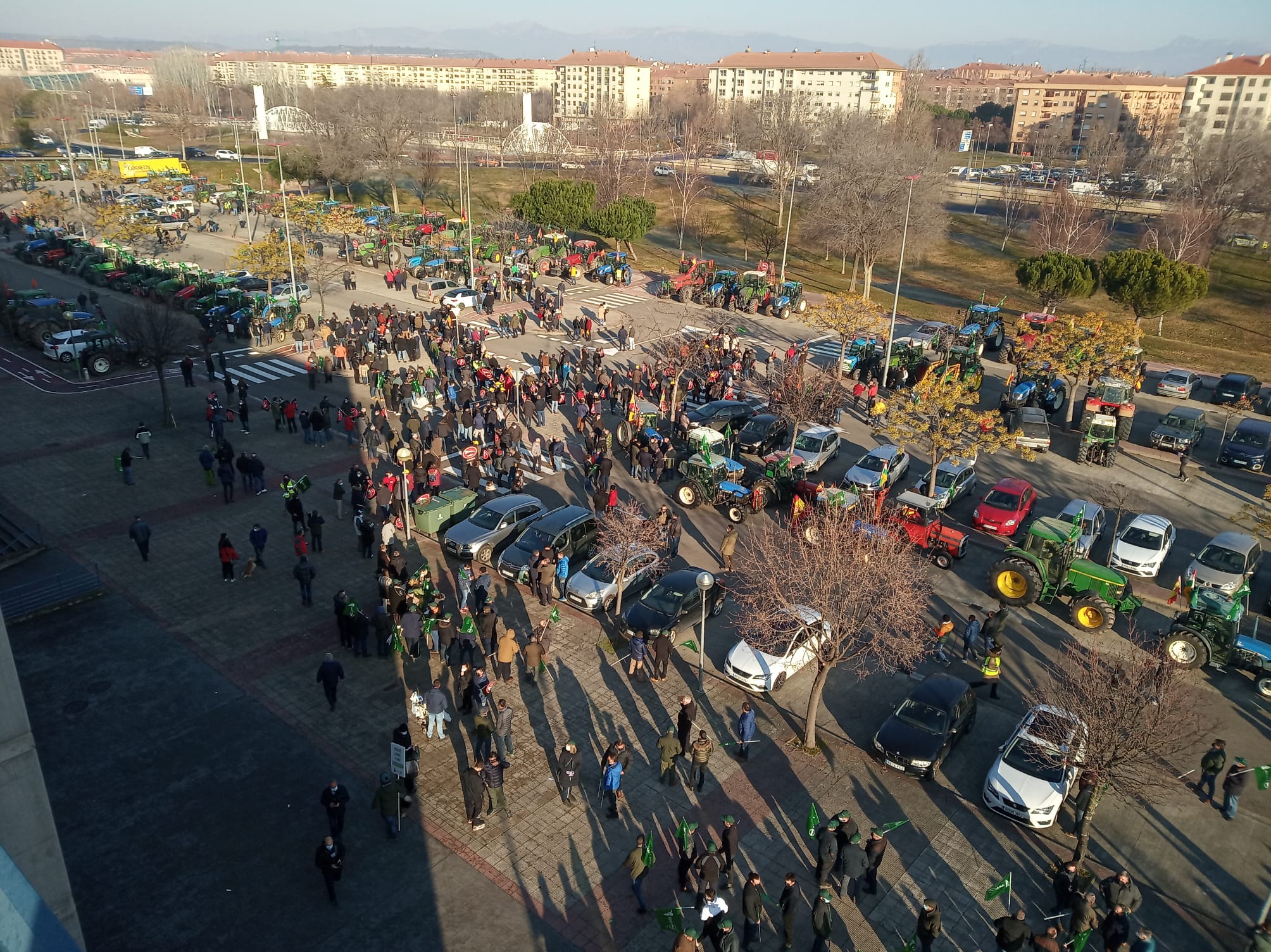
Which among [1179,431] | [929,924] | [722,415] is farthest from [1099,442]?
[929,924]

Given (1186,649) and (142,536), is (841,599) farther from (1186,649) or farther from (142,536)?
(142,536)

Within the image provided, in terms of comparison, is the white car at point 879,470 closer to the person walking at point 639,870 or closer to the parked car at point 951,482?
the parked car at point 951,482

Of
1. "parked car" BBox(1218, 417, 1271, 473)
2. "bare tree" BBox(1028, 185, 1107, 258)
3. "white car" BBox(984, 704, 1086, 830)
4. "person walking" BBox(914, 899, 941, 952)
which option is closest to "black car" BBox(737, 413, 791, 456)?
"white car" BBox(984, 704, 1086, 830)

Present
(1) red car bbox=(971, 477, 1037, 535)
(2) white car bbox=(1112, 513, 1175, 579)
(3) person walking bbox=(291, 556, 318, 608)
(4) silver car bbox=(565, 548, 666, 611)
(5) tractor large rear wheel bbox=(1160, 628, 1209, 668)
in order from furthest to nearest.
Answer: (1) red car bbox=(971, 477, 1037, 535)
(2) white car bbox=(1112, 513, 1175, 579)
(4) silver car bbox=(565, 548, 666, 611)
(3) person walking bbox=(291, 556, 318, 608)
(5) tractor large rear wheel bbox=(1160, 628, 1209, 668)

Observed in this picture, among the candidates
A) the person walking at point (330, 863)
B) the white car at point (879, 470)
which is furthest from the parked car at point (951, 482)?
the person walking at point (330, 863)

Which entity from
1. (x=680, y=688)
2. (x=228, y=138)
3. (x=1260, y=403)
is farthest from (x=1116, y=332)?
(x=228, y=138)

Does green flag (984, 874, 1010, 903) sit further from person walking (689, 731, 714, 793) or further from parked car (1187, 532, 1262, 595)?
parked car (1187, 532, 1262, 595)

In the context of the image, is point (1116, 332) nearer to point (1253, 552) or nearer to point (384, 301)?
point (1253, 552)
